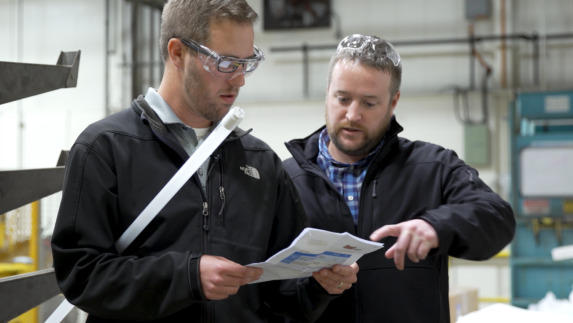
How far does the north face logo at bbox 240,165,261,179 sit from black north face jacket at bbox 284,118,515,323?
43cm

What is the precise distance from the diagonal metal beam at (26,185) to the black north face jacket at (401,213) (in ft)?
2.33

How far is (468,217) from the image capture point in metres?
1.89

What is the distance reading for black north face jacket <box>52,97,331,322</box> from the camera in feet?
4.72

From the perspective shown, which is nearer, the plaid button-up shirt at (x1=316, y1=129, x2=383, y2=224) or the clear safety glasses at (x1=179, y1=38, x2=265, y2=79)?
the clear safety glasses at (x1=179, y1=38, x2=265, y2=79)

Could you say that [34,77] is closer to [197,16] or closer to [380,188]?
[197,16]

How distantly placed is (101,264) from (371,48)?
1.15 meters

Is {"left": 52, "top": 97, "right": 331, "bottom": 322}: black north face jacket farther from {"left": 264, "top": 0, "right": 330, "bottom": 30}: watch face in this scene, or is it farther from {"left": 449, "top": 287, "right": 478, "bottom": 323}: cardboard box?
{"left": 264, "top": 0, "right": 330, "bottom": 30}: watch face

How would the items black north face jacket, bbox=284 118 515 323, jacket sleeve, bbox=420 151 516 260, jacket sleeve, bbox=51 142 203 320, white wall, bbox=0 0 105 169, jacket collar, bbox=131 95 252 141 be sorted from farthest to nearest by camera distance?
white wall, bbox=0 0 105 169 → black north face jacket, bbox=284 118 515 323 → jacket sleeve, bbox=420 151 516 260 → jacket collar, bbox=131 95 252 141 → jacket sleeve, bbox=51 142 203 320

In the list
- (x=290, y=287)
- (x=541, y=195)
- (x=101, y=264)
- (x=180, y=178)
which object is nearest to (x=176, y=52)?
(x=180, y=178)

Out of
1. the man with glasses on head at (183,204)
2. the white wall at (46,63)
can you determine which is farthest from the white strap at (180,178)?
the white wall at (46,63)

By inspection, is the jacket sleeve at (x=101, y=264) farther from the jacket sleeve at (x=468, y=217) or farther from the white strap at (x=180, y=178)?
the jacket sleeve at (x=468, y=217)

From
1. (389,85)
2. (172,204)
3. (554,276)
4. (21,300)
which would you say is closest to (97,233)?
(172,204)

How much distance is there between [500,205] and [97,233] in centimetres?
114

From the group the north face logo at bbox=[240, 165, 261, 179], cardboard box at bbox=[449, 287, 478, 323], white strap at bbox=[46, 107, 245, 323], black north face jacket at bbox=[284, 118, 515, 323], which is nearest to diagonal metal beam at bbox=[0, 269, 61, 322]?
white strap at bbox=[46, 107, 245, 323]
